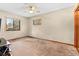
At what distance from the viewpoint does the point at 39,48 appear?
1466mm

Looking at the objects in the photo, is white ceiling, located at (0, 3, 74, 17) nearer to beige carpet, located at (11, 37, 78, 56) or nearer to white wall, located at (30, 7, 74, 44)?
white wall, located at (30, 7, 74, 44)

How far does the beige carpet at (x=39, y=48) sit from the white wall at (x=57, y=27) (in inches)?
3.4

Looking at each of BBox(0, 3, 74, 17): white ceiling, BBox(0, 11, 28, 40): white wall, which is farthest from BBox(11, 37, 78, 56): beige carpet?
BBox(0, 3, 74, 17): white ceiling

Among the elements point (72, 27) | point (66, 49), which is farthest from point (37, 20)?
point (66, 49)

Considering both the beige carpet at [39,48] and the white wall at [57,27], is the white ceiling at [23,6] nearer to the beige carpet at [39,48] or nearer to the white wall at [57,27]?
the white wall at [57,27]

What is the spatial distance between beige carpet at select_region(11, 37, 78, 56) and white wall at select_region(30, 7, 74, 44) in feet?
0.29

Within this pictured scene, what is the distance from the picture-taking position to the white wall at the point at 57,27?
1.35m

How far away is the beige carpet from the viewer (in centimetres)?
136

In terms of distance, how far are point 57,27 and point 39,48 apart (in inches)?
17.1

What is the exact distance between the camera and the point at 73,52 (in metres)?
1.33

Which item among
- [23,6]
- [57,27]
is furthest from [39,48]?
[23,6]

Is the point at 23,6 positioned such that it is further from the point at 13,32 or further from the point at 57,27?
the point at 57,27

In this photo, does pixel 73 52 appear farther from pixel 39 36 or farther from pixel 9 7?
pixel 9 7

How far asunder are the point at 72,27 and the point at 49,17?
367 millimetres
